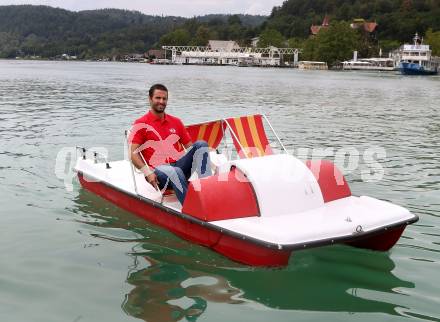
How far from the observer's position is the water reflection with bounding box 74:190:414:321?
20.2 ft

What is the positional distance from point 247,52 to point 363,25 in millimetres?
44895

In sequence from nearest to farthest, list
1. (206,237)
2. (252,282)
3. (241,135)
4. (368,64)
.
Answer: (252,282) → (206,237) → (241,135) → (368,64)

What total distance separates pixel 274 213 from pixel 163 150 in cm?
242

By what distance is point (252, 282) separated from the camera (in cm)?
668

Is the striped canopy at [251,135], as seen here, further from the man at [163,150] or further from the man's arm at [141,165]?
the man's arm at [141,165]

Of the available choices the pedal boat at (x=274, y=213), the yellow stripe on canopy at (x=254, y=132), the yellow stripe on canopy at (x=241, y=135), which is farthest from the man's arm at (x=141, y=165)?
the yellow stripe on canopy at (x=254, y=132)

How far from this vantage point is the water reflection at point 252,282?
20.2 ft

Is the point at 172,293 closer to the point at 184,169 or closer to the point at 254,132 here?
the point at 184,169

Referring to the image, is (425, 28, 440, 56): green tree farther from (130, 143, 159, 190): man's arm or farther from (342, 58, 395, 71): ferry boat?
(130, 143, 159, 190): man's arm

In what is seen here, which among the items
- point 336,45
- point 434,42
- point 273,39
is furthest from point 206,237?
point 273,39

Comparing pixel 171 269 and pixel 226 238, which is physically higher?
pixel 226 238

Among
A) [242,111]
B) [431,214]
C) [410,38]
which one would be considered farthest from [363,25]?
[431,214]

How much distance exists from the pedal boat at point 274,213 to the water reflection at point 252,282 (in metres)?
0.21

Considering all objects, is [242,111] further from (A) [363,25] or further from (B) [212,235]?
(A) [363,25]
